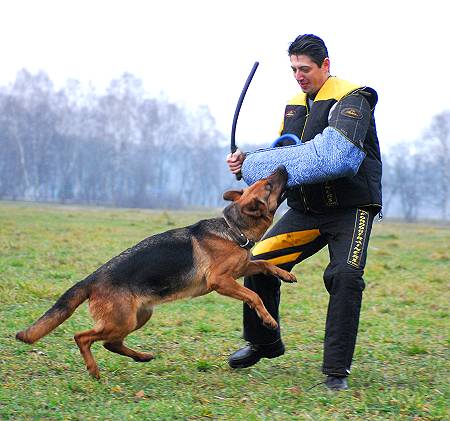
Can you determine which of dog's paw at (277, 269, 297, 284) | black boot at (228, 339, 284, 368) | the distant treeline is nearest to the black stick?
dog's paw at (277, 269, 297, 284)

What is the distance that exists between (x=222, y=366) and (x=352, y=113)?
251 centimetres

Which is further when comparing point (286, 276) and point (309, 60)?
point (286, 276)

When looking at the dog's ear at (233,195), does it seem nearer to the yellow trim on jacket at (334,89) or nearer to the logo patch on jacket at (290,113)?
the logo patch on jacket at (290,113)

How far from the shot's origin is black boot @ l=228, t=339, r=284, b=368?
242 inches

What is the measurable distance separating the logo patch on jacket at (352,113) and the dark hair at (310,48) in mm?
522

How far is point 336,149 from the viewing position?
17.1 ft

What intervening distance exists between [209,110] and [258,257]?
298 feet

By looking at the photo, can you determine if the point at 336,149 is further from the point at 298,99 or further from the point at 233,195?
the point at 233,195

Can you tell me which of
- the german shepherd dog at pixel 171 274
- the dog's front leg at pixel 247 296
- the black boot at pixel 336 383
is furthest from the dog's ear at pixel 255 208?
the black boot at pixel 336 383

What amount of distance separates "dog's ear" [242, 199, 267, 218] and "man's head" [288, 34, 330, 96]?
103 cm

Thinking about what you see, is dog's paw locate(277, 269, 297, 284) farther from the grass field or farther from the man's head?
the man's head

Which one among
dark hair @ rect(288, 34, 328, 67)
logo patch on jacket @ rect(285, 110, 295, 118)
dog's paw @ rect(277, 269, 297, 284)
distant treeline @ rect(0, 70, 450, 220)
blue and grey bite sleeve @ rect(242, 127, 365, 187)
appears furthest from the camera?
distant treeline @ rect(0, 70, 450, 220)

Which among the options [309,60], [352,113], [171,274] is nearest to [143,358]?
[171,274]

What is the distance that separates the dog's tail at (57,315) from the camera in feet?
18.5
